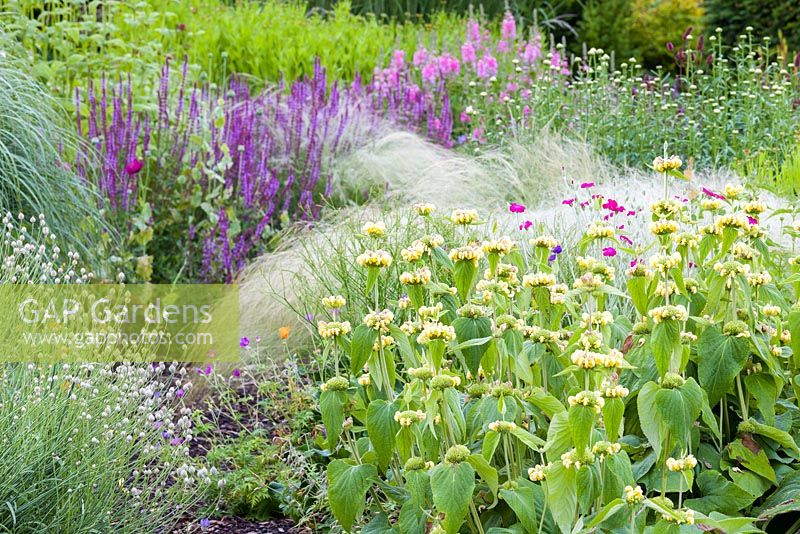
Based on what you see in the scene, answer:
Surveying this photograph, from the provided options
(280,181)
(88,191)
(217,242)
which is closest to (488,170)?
(280,181)

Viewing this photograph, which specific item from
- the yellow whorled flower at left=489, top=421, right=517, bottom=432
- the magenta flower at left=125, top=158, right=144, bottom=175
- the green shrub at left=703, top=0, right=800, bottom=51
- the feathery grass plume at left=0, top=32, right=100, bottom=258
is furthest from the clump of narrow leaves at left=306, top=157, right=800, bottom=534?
the green shrub at left=703, top=0, right=800, bottom=51

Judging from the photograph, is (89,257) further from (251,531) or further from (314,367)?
(251,531)

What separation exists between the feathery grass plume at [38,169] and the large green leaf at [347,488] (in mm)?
2288

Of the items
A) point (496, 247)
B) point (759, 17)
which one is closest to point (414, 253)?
point (496, 247)

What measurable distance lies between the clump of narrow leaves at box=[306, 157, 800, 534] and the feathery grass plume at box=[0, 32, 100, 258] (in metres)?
2.24

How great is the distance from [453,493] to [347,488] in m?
0.39

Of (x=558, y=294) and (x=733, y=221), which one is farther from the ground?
(x=733, y=221)

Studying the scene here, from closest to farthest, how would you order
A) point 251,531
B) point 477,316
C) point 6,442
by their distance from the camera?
point 477,316 < point 6,442 < point 251,531

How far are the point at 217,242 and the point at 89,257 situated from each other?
0.66 meters

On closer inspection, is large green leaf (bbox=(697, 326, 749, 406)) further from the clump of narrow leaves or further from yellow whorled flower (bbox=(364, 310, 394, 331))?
yellow whorled flower (bbox=(364, 310, 394, 331))

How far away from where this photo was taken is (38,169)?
4.23 meters

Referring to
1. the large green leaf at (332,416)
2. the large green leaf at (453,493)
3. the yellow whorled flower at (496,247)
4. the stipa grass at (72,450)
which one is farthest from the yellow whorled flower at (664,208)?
the stipa grass at (72,450)

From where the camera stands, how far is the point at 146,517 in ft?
8.75

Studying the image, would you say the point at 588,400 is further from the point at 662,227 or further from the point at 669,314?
the point at 662,227
